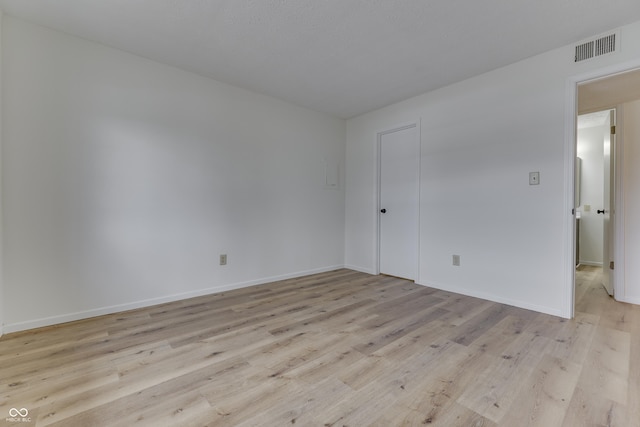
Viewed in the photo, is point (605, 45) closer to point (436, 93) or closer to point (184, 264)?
point (436, 93)

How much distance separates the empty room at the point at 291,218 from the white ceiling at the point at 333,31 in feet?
Answer: 0.07

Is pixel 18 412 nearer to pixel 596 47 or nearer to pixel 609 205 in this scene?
pixel 596 47

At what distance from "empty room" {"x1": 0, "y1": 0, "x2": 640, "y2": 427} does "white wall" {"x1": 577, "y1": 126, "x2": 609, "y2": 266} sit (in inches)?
81.0

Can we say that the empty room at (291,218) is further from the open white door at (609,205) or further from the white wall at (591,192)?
the white wall at (591,192)

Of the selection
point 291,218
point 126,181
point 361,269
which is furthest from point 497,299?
point 126,181

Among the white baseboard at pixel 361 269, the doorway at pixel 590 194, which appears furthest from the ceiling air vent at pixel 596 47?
the white baseboard at pixel 361 269

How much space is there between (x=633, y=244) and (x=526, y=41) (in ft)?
7.47

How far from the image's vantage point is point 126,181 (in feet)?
8.25

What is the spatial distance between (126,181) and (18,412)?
1749mm

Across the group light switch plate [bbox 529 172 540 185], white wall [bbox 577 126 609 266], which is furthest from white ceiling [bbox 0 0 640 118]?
white wall [bbox 577 126 609 266]

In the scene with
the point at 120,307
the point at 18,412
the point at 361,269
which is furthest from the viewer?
the point at 361,269

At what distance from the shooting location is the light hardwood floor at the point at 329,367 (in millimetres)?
1287

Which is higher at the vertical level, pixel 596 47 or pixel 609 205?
pixel 596 47

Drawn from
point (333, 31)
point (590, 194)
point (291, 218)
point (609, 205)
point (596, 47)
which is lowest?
point (291, 218)
